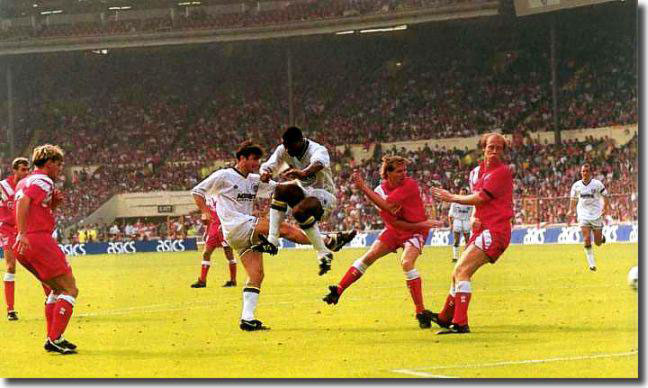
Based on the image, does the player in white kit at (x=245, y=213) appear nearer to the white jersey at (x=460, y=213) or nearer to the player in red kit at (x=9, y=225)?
the player in red kit at (x=9, y=225)

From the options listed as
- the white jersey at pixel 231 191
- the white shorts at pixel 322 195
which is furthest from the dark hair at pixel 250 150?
the white shorts at pixel 322 195

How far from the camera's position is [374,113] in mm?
49562

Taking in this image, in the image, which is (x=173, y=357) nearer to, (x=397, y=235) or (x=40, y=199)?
→ (x=40, y=199)

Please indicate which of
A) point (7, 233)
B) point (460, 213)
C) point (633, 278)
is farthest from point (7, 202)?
point (460, 213)

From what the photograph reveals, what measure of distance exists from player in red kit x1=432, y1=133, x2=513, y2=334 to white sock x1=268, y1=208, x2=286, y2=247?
2.35 meters

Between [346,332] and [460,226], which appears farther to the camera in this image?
[460,226]

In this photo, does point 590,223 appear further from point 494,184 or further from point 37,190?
point 37,190

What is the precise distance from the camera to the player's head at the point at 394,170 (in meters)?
13.5

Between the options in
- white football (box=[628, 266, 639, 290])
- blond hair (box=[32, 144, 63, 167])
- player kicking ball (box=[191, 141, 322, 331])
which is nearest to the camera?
white football (box=[628, 266, 639, 290])

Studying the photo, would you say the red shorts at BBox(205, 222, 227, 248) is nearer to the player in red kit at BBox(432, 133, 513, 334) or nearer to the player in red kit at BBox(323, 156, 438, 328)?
the player in red kit at BBox(323, 156, 438, 328)

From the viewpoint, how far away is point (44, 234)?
11703mm

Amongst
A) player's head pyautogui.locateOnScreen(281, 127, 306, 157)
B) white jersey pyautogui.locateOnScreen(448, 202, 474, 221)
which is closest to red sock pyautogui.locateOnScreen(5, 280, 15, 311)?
player's head pyautogui.locateOnScreen(281, 127, 306, 157)

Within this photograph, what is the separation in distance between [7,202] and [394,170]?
6295mm

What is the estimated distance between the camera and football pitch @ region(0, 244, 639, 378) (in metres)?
10.2
